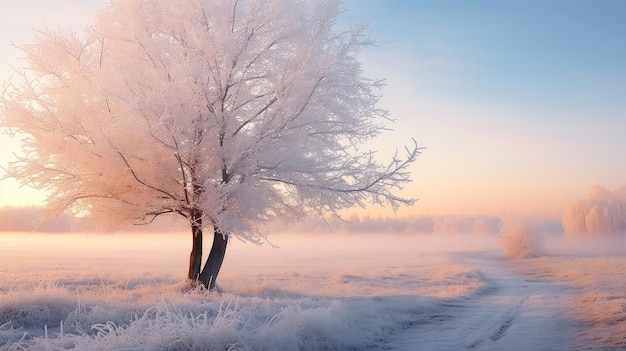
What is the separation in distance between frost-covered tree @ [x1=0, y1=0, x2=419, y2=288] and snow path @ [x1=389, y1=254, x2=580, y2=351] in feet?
13.2

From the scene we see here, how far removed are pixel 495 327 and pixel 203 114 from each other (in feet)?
32.1

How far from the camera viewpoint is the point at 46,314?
424 inches

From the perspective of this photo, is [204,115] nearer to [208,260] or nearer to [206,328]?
[208,260]

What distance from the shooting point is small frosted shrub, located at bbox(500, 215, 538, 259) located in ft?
207

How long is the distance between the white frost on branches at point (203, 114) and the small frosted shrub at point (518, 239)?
53324 mm

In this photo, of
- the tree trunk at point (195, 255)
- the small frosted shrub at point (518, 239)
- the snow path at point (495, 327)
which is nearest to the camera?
the snow path at point (495, 327)

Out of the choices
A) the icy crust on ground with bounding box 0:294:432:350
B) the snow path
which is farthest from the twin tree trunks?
the snow path

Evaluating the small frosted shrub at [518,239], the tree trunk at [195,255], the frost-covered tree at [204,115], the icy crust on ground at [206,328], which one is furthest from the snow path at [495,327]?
the small frosted shrub at [518,239]

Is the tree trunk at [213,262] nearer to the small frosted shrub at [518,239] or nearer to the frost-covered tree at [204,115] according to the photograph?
the frost-covered tree at [204,115]

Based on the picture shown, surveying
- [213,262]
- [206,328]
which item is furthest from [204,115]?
[206,328]

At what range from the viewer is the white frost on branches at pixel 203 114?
1420 cm

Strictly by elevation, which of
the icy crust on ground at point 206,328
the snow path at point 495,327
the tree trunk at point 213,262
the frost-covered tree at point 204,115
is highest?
the frost-covered tree at point 204,115

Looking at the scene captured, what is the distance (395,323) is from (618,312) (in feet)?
21.6

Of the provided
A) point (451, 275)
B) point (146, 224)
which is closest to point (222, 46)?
point (146, 224)
